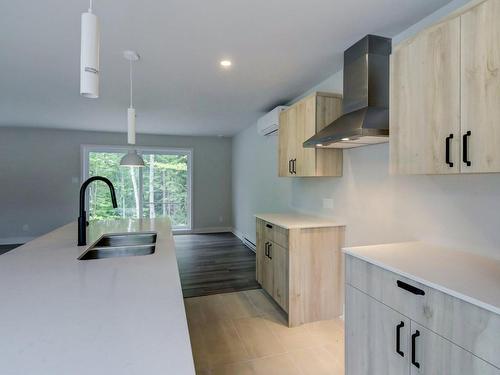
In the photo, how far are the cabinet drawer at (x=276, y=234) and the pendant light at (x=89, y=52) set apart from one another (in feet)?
6.58

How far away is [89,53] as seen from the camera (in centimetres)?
107

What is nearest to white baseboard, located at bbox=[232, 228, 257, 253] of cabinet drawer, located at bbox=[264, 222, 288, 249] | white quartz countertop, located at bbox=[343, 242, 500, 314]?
cabinet drawer, located at bbox=[264, 222, 288, 249]

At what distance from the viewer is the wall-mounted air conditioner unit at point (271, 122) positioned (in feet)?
12.1

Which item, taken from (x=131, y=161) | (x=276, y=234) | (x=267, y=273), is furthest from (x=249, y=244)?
(x=131, y=161)

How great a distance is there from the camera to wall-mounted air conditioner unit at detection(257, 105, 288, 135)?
3.70 m

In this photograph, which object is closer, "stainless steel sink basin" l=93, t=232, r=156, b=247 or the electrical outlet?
"stainless steel sink basin" l=93, t=232, r=156, b=247

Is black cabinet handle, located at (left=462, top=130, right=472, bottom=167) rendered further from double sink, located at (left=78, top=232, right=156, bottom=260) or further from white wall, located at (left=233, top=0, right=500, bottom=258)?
double sink, located at (left=78, top=232, right=156, bottom=260)

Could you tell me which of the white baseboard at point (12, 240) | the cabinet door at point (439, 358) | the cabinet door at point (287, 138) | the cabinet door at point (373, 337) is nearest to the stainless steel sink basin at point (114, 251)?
the cabinet door at point (373, 337)

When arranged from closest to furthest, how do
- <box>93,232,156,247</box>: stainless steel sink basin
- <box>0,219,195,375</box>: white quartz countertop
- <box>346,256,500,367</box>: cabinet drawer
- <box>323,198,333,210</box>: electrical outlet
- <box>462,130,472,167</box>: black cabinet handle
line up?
1. <box>0,219,195,375</box>: white quartz countertop
2. <box>346,256,500,367</box>: cabinet drawer
3. <box>462,130,472,167</box>: black cabinet handle
4. <box>93,232,156,247</box>: stainless steel sink basin
5. <box>323,198,333,210</box>: electrical outlet

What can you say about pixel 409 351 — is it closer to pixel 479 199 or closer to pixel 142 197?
pixel 479 199

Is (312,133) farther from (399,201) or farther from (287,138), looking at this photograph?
(399,201)

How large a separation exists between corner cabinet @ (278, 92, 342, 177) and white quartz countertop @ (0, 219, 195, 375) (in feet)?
5.70

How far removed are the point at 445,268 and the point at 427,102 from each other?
2.90ft

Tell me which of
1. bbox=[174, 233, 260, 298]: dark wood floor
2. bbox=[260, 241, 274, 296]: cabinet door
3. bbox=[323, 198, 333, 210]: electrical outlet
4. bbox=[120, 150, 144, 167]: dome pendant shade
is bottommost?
bbox=[174, 233, 260, 298]: dark wood floor
